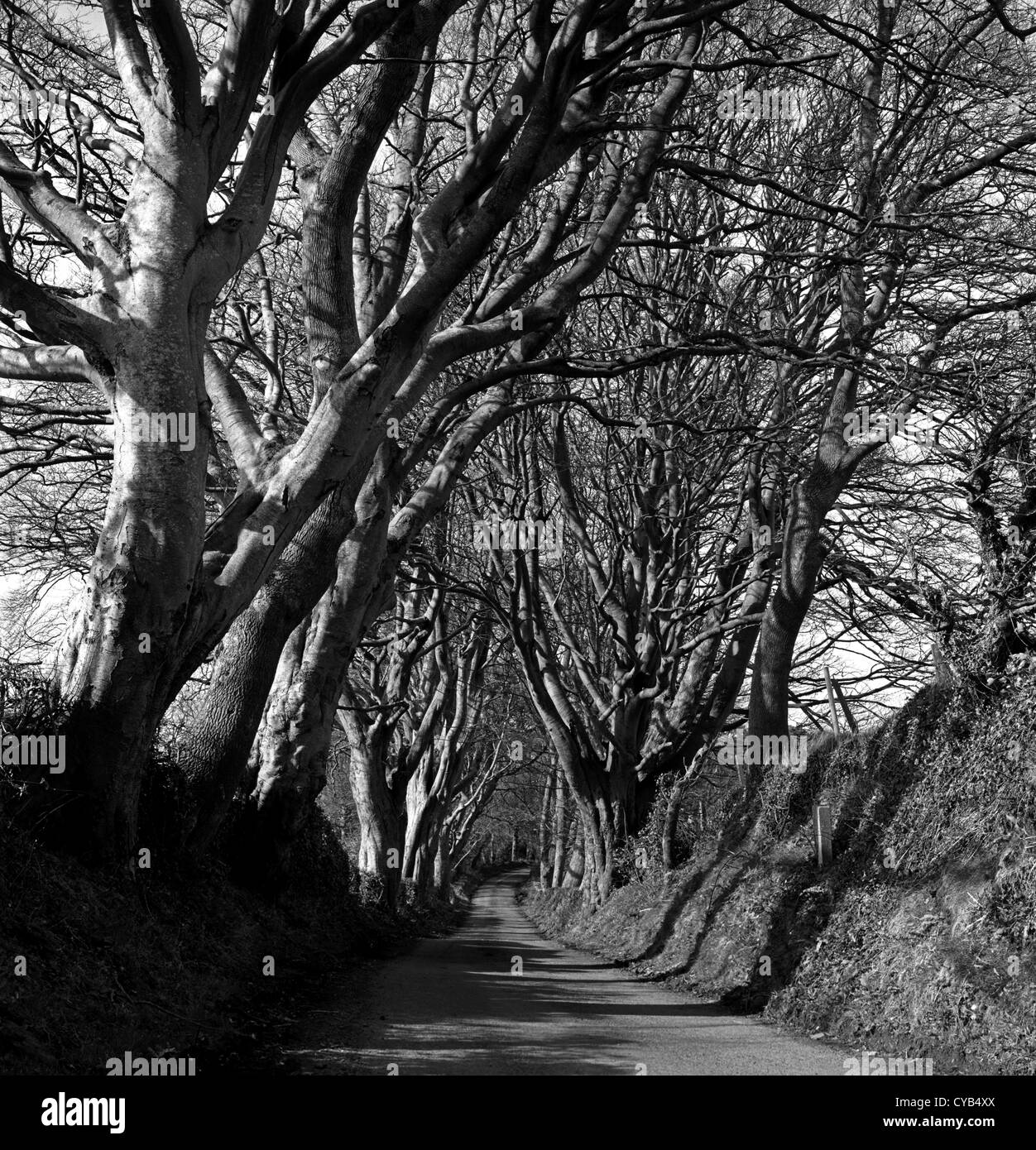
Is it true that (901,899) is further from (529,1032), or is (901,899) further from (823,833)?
(529,1032)

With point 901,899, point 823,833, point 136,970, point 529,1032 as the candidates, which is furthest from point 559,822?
point 136,970

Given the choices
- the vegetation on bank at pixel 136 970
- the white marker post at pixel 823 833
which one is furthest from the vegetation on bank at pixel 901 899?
the vegetation on bank at pixel 136 970

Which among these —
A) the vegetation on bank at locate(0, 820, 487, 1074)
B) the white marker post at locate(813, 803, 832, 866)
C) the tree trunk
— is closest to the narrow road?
the vegetation on bank at locate(0, 820, 487, 1074)

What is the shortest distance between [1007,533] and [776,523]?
775 centimetres

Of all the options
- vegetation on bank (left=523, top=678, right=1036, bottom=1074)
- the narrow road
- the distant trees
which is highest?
the distant trees

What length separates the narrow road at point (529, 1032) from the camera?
5852 mm

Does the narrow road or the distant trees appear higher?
the distant trees

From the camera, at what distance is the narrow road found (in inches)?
230

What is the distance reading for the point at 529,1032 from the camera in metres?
6.99

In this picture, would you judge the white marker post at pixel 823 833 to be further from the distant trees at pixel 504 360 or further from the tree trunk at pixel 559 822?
the tree trunk at pixel 559 822

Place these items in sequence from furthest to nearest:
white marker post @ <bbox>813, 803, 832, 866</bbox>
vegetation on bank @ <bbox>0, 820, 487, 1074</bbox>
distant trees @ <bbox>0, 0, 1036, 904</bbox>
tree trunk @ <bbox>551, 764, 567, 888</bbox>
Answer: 1. tree trunk @ <bbox>551, 764, 567, 888</bbox>
2. white marker post @ <bbox>813, 803, 832, 866</bbox>
3. distant trees @ <bbox>0, 0, 1036, 904</bbox>
4. vegetation on bank @ <bbox>0, 820, 487, 1074</bbox>

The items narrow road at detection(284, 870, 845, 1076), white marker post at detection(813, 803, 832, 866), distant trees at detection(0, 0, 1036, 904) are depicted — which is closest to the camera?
narrow road at detection(284, 870, 845, 1076)

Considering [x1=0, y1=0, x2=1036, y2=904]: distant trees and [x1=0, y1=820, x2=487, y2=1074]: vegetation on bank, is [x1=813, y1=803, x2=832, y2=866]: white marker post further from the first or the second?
[x1=0, y1=820, x2=487, y2=1074]: vegetation on bank
